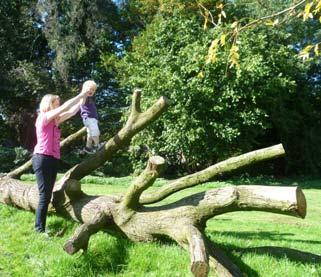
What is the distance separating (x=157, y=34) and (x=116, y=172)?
725cm

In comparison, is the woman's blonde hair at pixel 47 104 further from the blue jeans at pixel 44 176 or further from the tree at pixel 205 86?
the tree at pixel 205 86

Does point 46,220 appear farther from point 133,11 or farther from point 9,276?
point 133,11

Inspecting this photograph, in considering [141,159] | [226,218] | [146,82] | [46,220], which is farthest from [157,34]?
[46,220]

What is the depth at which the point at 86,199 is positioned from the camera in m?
6.99

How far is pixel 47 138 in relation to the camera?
6699 millimetres

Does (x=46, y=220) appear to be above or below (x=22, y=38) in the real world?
below

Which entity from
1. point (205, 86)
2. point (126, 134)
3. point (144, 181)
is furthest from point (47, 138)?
point (205, 86)

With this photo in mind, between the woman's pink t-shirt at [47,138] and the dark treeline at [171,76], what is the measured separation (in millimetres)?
10636

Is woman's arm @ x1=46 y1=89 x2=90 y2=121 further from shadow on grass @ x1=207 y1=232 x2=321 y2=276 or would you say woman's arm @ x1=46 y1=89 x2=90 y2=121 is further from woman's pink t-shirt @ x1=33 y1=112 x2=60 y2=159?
shadow on grass @ x1=207 y1=232 x2=321 y2=276

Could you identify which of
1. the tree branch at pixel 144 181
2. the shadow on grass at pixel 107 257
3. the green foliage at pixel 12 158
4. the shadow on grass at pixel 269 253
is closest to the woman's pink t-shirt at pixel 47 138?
the tree branch at pixel 144 181

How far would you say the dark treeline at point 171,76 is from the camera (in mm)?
20953

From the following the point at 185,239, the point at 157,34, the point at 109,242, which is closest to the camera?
the point at 185,239

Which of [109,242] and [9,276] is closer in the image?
[9,276]

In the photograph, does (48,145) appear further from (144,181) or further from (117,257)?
(117,257)
